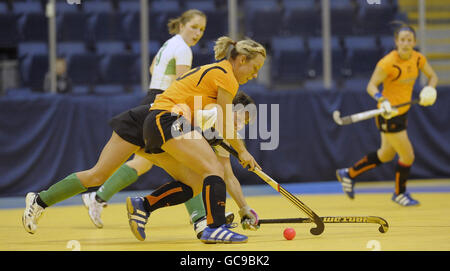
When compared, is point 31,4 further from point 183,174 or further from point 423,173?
point 183,174

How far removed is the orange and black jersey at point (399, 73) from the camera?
24.6 feet

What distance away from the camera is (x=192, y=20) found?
609 centimetres

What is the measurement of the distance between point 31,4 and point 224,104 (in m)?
9.53

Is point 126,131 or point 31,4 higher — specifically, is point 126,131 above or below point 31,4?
below

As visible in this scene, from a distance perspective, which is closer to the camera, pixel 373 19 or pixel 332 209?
pixel 332 209

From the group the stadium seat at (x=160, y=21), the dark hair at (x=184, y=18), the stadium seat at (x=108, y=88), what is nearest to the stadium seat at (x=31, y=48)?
the stadium seat at (x=108, y=88)

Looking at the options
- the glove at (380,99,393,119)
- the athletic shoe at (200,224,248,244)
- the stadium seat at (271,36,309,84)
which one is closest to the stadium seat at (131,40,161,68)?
the stadium seat at (271,36,309,84)

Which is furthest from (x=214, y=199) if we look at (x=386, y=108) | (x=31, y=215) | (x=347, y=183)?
(x=347, y=183)

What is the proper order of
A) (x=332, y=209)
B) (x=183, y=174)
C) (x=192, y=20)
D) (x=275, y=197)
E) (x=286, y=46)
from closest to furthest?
1. (x=183, y=174)
2. (x=192, y=20)
3. (x=332, y=209)
4. (x=275, y=197)
5. (x=286, y=46)

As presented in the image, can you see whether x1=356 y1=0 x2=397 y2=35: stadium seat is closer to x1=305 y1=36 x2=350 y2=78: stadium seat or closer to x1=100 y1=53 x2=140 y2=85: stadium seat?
x1=305 y1=36 x2=350 y2=78: stadium seat

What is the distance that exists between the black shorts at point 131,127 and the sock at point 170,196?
46cm

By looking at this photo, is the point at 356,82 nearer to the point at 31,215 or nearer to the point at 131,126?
the point at 131,126
